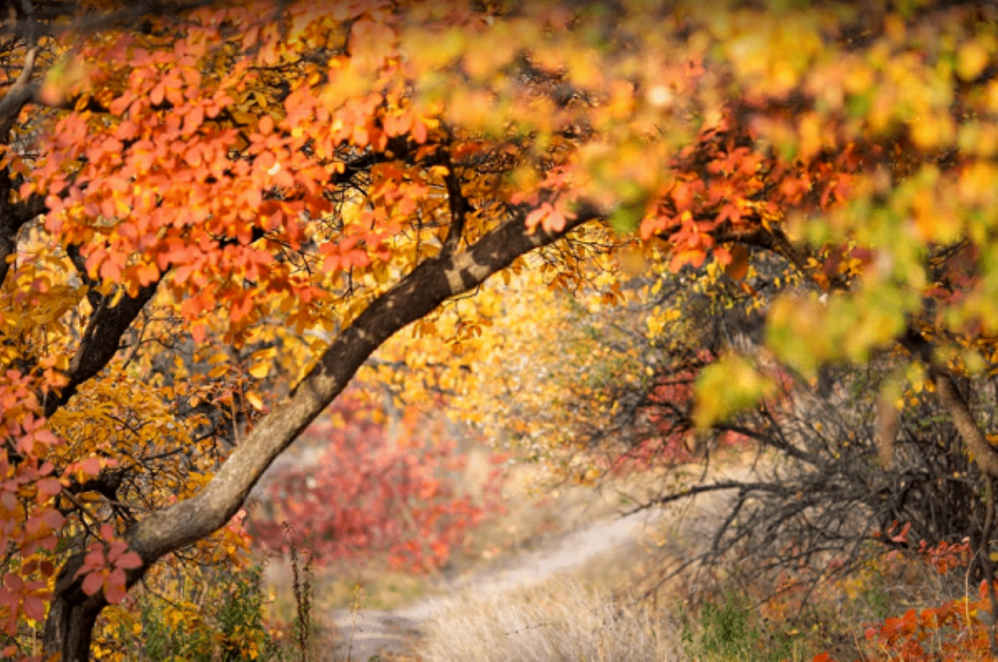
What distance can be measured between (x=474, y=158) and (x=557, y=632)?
4146 mm

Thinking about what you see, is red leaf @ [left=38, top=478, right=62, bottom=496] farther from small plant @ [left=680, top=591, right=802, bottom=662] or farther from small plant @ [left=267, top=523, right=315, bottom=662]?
small plant @ [left=680, top=591, right=802, bottom=662]

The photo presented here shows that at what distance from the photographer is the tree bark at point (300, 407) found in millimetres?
4137

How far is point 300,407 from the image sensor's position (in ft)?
13.7

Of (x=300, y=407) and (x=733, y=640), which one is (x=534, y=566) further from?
(x=300, y=407)

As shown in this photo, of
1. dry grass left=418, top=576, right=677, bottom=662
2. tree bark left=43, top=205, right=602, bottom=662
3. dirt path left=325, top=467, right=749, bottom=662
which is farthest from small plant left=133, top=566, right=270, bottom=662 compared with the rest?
dirt path left=325, top=467, right=749, bottom=662

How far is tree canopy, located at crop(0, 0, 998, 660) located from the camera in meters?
2.92

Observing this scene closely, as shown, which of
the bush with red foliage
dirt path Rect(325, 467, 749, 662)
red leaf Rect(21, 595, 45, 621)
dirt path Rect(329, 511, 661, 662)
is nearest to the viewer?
Result: red leaf Rect(21, 595, 45, 621)

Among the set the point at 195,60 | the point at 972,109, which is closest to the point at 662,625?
the point at 972,109

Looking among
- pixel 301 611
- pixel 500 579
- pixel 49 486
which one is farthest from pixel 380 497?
pixel 49 486

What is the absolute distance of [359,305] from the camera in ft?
14.6

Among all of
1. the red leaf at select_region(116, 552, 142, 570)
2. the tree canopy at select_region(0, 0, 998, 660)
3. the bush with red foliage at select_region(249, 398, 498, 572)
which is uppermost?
the bush with red foliage at select_region(249, 398, 498, 572)

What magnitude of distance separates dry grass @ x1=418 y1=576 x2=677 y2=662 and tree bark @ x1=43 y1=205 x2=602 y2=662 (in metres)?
3.28

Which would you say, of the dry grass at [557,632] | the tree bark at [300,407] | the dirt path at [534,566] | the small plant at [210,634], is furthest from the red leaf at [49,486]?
the dirt path at [534,566]

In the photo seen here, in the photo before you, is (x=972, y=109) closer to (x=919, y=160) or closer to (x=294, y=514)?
(x=919, y=160)
